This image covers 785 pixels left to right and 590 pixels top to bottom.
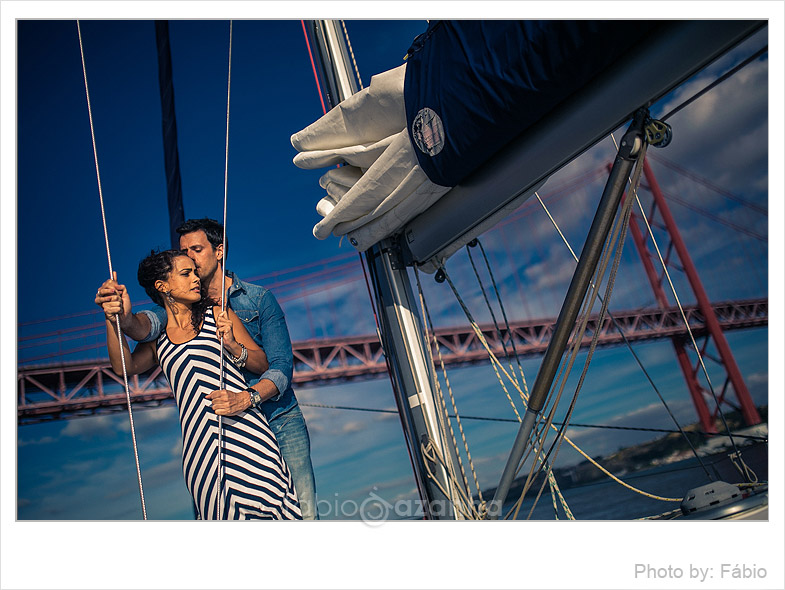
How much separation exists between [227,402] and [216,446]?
0.12 metres

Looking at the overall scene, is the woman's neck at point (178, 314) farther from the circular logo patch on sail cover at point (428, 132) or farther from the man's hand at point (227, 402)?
the circular logo patch on sail cover at point (428, 132)

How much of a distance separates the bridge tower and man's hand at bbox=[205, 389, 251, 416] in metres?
6.80

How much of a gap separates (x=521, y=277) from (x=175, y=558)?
9.44 m

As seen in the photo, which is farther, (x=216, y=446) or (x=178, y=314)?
(x=178, y=314)

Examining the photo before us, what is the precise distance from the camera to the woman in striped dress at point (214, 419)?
4.94 ft

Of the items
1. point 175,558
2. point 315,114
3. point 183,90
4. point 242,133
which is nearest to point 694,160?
point 315,114

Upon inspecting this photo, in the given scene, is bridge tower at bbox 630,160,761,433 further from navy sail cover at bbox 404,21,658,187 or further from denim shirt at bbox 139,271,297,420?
navy sail cover at bbox 404,21,658,187

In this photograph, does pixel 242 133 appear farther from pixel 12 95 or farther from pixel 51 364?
pixel 12 95

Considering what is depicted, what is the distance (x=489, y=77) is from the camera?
2.93 ft

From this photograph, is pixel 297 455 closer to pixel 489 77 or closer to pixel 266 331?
pixel 266 331

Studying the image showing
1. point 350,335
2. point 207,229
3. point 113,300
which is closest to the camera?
point 113,300

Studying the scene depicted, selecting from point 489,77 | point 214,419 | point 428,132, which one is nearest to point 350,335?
point 214,419

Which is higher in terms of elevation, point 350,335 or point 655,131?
point 350,335

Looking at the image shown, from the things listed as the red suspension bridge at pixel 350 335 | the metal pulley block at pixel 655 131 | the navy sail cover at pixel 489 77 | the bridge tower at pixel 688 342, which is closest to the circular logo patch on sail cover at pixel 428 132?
the navy sail cover at pixel 489 77
